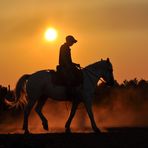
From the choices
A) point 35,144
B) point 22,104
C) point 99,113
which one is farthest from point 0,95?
point 35,144

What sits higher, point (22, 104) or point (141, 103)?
point (141, 103)

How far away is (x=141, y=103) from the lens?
195 ft

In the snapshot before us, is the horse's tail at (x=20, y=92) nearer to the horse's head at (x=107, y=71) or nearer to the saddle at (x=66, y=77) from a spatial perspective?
the saddle at (x=66, y=77)

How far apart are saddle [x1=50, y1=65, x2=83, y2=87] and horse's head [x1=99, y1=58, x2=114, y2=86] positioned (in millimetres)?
1206

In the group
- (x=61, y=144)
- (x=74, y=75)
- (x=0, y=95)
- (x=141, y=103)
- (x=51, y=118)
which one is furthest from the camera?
(x=141, y=103)

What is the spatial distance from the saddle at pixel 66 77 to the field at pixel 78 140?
3.42 meters

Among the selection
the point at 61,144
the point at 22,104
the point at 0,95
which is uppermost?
the point at 0,95

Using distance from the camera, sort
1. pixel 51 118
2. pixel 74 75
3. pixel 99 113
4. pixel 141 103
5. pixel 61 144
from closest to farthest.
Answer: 1. pixel 61 144
2. pixel 74 75
3. pixel 51 118
4. pixel 99 113
5. pixel 141 103

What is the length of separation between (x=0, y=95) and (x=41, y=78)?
21788 millimetres

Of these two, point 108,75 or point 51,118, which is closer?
point 108,75

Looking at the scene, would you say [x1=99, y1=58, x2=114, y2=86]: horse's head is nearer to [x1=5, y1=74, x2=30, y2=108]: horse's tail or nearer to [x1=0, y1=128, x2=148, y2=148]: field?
[x1=5, y1=74, x2=30, y2=108]: horse's tail

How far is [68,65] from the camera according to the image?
3003 centimetres

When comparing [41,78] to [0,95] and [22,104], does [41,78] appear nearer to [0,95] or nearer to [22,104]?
[22,104]

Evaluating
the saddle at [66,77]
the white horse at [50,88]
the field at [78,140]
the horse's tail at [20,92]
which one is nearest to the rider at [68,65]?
the saddle at [66,77]
